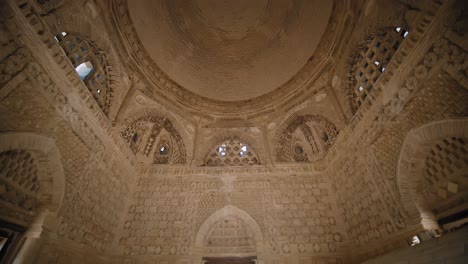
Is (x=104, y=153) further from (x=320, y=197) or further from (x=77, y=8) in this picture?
(x=320, y=197)

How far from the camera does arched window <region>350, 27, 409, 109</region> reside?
165 inches

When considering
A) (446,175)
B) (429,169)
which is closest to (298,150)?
(429,169)

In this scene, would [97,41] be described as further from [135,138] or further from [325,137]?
[325,137]

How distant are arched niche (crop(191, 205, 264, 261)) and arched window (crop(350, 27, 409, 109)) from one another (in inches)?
172

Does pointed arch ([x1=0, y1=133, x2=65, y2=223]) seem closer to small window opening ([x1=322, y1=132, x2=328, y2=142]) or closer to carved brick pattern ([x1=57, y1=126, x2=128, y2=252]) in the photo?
carved brick pattern ([x1=57, y1=126, x2=128, y2=252])

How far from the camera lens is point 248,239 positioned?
18.1 feet

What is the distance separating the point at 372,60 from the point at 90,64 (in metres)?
6.79

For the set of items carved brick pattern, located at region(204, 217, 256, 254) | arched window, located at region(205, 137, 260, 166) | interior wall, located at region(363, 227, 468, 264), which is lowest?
interior wall, located at region(363, 227, 468, 264)

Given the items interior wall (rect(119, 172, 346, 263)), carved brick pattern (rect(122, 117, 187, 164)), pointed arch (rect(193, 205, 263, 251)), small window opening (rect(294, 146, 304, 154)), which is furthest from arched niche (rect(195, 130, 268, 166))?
pointed arch (rect(193, 205, 263, 251))

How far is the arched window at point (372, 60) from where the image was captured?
4.19 meters

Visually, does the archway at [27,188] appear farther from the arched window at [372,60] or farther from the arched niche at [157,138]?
the arched window at [372,60]

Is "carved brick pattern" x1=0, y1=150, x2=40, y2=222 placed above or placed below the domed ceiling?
below

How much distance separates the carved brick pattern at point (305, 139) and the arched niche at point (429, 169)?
2323mm

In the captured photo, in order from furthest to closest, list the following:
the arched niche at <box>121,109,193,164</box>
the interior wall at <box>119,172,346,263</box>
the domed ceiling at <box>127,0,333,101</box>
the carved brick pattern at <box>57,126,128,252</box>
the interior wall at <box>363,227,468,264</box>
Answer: the domed ceiling at <box>127,0,333,101</box>, the arched niche at <box>121,109,193,164</box>, the interior wall at <box>119,172,346,263</box>, the carved brick pattern at <box>57,126,128,252</box>, the interior wall at <box>363,227,468,264</box>
